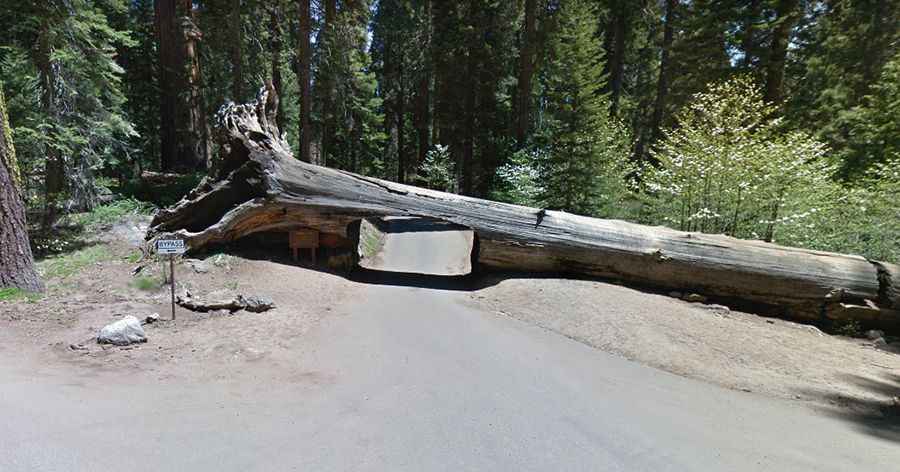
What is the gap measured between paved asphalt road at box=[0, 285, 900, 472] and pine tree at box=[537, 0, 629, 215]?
10180mm

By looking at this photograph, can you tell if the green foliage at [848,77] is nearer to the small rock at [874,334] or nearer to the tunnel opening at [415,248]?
the small rock at [874,334]

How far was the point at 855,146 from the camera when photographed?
13656mm

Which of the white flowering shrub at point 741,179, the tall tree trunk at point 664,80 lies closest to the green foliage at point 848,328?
the white flowering shrub at point 741,179

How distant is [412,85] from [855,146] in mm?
25792

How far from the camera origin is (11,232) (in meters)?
Result: 6.58

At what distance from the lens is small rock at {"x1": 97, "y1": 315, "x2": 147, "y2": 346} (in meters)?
5.09

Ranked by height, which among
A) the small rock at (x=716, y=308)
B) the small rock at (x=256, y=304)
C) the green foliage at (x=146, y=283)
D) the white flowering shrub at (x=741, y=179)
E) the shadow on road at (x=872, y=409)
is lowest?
the shadow on road at (x=872, y=409)

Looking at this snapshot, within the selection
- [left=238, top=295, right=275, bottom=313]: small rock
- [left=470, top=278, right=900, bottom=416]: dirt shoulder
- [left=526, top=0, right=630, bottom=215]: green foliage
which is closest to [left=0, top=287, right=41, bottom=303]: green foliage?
[left=238, top=295, right=275, bottom=313]: small rock

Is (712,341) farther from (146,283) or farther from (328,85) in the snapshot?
(328,85)

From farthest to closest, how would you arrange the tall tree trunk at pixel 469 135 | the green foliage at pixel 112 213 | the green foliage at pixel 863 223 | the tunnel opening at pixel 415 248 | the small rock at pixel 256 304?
the tall tree trunk at pixel 469 135
the tunnel opening at pixel 415 248
the green foliage at pixel 112 213
the green foliage at pixel 863 223
the small rock at pixel 256 304

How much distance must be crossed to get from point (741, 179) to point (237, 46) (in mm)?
17512

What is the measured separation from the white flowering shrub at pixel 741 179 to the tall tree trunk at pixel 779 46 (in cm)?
425

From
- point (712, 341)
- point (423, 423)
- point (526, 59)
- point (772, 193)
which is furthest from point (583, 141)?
point (423, 423)

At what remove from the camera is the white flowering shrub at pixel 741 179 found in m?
9.65
